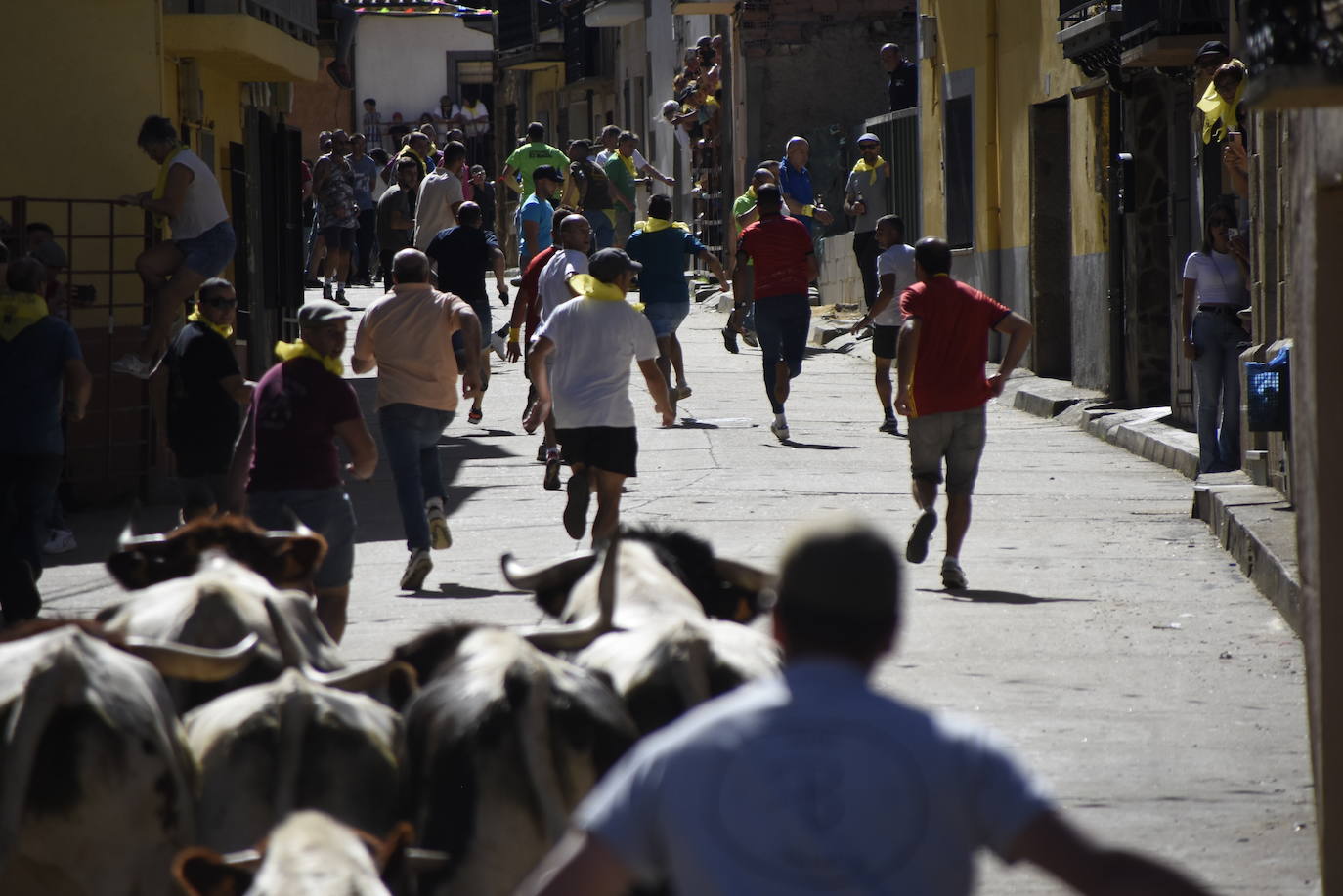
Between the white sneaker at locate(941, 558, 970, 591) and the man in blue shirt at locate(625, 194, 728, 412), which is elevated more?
A: the man in blue shirt at locate(625, 194, 728, 412)

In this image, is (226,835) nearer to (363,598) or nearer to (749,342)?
(363,598)

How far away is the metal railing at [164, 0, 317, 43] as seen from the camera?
50.9 feet

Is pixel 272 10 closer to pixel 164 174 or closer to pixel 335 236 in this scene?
pixel 164 174

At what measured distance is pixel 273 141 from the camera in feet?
64.7

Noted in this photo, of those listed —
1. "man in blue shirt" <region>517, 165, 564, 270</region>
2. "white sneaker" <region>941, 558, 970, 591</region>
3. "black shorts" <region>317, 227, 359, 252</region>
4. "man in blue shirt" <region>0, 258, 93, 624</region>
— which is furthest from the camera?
"black shorts" <region>317, 227, 359, 252</region>

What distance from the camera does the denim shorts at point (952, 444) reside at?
1055cm

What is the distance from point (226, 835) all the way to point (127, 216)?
1057 cm

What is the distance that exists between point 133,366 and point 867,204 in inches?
447

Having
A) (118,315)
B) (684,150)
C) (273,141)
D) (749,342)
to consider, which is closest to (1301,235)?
(118,315)

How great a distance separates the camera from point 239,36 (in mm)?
15570

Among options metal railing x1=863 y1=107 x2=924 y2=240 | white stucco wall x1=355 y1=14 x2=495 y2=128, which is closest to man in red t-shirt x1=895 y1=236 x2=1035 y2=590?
metal railing x1=863 y1=107 x2=924 y2=240

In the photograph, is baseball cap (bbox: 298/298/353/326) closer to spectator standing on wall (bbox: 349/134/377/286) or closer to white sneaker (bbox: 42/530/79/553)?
white sneaker (bbox: 42/530/79/553)

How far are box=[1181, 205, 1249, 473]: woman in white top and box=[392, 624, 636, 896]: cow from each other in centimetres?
913

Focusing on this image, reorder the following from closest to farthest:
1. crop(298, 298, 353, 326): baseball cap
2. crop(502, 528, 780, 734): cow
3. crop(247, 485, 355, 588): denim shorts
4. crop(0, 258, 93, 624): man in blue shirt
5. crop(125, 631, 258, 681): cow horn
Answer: crop(502, 528, 780, 734): cow
crop(125, 631, 258, 681): cow horn
crop(247, 485, 355, 588): denim shorts
crop(298, 298, 353, 326): baseball cap
crop(0, 258, 93, 624): man in blue shirt
